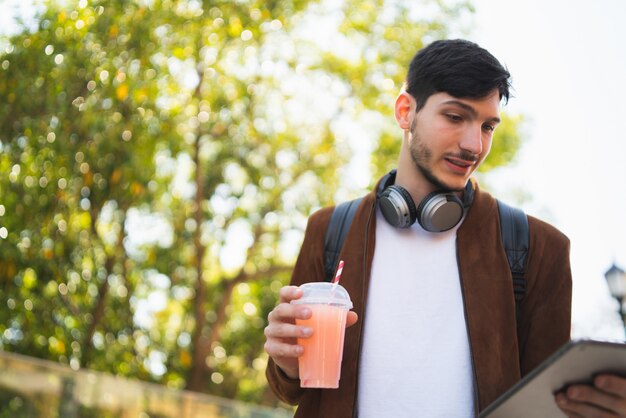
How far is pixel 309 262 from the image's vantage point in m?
2.45

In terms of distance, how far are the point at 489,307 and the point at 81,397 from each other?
4841 mm

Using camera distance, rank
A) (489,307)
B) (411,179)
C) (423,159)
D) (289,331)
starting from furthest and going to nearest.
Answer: (411,179)
(423,159)
(489,307)
(289,331)

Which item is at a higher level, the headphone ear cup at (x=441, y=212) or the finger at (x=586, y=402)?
the headphone ear cup at (x=441, y=212)

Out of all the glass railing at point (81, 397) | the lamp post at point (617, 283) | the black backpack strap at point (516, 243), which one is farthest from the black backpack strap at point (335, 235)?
the lamp post at point (617, 283)

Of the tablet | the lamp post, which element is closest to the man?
the tablet

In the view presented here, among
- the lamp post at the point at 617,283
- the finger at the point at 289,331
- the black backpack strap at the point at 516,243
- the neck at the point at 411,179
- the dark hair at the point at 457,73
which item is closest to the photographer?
the finger at the point at 289,331

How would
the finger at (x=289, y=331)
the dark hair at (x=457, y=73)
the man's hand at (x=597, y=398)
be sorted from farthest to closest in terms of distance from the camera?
the dark hair at (x=457, y=73) < the finger at (x=289, y=331) < the man's hand at (x=597, y=398)

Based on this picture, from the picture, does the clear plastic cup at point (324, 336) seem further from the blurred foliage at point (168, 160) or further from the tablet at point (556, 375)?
the blurred foliage at point (168, 160)

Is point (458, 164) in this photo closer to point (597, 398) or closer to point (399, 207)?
point (399, 207)

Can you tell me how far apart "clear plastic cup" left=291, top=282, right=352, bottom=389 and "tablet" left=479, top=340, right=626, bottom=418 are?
42cm

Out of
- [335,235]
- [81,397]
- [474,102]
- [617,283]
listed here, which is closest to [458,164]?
[474,102]

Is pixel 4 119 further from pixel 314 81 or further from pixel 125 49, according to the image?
pixel 314 81

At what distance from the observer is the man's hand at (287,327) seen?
6.68 ft

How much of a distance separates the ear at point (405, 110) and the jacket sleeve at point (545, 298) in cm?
51
